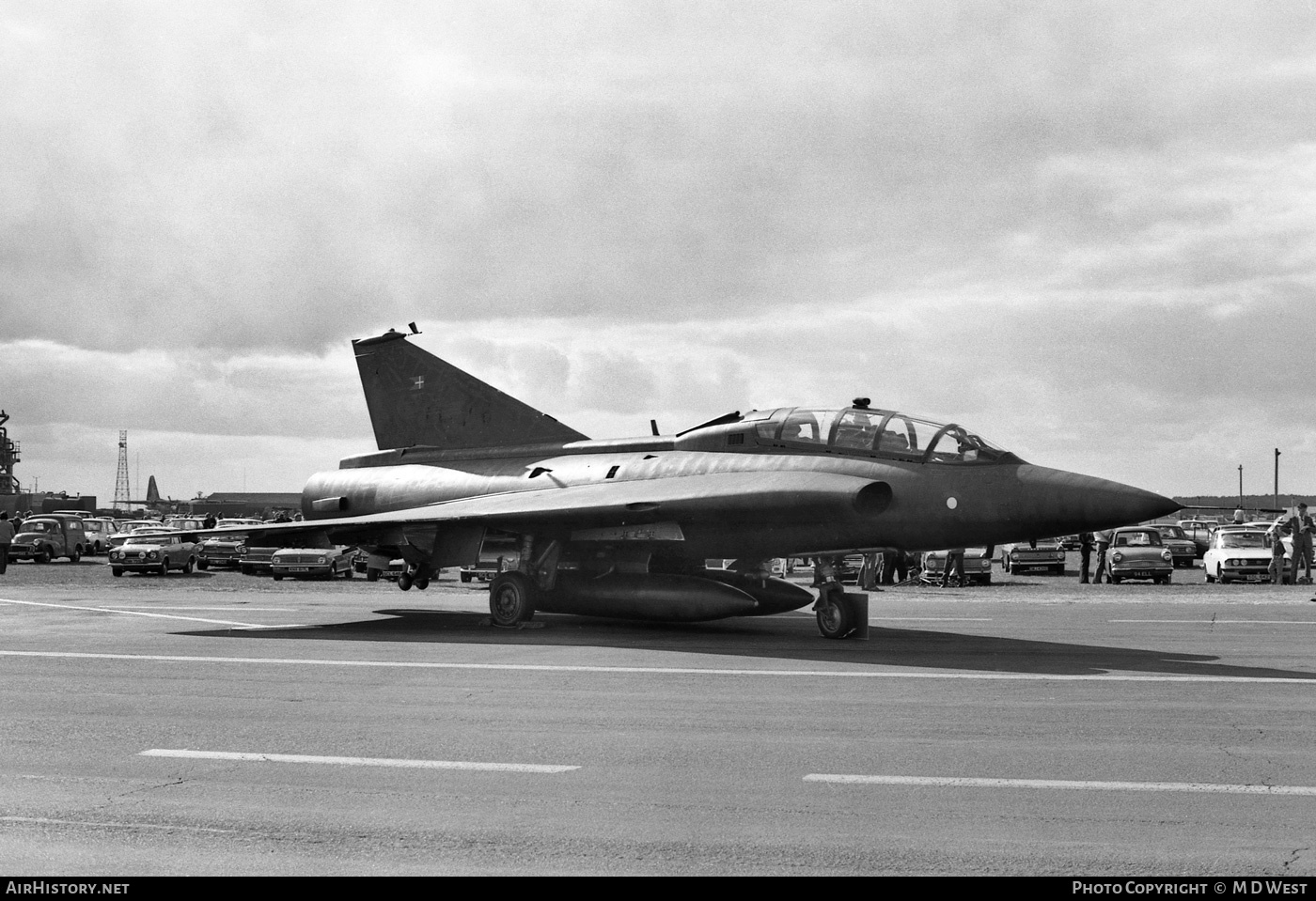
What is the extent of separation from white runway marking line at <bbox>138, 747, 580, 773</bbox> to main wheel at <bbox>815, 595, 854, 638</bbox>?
27.0 ft

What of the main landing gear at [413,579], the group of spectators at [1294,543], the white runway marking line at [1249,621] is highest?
the group of spectators at [1294,543]

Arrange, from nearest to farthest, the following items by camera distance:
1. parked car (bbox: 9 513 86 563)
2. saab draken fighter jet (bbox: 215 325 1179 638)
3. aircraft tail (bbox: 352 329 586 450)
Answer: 1. saab draken fighter jet (bbox: 215 325 1179 638)
2. aircraft tail (bbox: 352 329 586 450)
3. parked car (bbox: 9 513 86 563)

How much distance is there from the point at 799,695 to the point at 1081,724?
2.47 meters

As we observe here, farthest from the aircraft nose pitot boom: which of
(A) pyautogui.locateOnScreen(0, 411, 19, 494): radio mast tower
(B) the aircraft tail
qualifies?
(A) pyautogui.locateOnScreen(0, 411, 19, 494): radio mast tower

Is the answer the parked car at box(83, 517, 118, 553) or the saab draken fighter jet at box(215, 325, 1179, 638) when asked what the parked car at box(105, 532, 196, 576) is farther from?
the saab draken fighter jet at box(215, 325, 1179, 638)

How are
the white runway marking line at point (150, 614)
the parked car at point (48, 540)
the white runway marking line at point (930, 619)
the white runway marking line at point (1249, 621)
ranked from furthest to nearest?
the parked car at point (48, 540) < the white runway marking line at point (930, 619) < the white runway marking line at point (150, 614) < the white runway marking line at point (1249, 621)

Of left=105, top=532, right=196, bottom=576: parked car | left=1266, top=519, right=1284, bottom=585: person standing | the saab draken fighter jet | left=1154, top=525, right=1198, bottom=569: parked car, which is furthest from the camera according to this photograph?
left=1154, top=525, right=1198, bottom=569: parked car

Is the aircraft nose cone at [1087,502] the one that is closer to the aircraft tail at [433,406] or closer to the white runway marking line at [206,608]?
the aircraft tail at [433,406]

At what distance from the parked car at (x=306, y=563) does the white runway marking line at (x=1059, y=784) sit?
3031 centimetres

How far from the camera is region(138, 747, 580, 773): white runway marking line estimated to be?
24.4 ft

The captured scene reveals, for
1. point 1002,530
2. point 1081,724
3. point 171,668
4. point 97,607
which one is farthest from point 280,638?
point 1081,724

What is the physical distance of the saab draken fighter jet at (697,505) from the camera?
14258mm

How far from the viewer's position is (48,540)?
4744 centimetres

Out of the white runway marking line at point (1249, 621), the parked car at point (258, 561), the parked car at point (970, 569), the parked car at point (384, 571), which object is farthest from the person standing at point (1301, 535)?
the parked car at point (258, 561)
